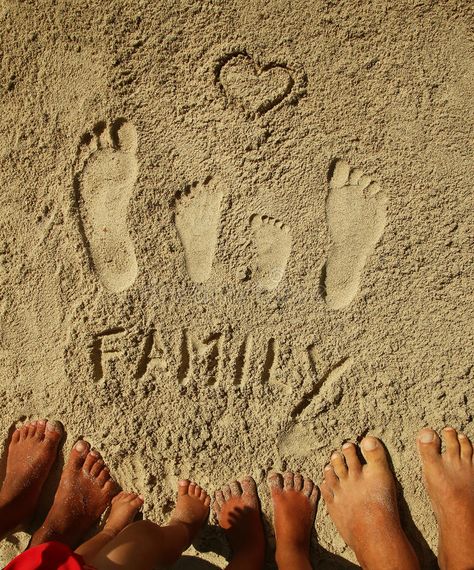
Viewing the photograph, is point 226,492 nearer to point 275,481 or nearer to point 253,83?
point 275,481

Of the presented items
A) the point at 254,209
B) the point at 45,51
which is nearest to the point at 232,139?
the point at 254,209

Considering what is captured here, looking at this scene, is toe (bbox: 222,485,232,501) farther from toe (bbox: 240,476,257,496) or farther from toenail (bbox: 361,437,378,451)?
toenail (bbox: 361,437,378,451)

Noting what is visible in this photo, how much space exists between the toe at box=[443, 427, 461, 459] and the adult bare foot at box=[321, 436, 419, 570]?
172 millimetres

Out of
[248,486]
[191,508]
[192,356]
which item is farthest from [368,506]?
[192,356]

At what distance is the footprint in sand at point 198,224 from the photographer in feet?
4.91

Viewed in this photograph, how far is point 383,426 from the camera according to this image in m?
1.46

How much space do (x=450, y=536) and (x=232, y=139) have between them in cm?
124

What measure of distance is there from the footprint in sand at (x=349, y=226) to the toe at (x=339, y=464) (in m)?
0.42

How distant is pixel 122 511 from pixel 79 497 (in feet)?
0.49

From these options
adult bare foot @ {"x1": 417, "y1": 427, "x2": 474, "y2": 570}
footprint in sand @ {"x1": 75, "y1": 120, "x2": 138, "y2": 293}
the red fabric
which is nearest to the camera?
the red fabric

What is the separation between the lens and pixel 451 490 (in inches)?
56.1

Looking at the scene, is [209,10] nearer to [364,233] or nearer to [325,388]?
[364,233]

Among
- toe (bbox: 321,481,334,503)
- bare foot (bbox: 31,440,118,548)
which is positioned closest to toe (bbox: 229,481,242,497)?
toe (bbox: 321,481,334,503)

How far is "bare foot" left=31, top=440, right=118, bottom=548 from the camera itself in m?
1.54
